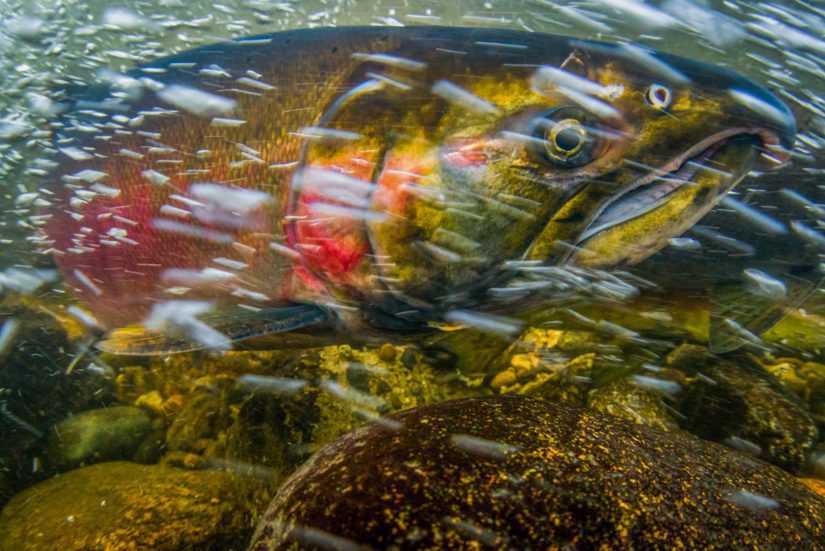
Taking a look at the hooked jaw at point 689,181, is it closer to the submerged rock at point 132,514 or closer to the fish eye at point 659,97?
the fish eye at point 659,97

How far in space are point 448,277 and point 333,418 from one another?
5.37 ft

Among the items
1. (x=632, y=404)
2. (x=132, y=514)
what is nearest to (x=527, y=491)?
(x=632, y=404)

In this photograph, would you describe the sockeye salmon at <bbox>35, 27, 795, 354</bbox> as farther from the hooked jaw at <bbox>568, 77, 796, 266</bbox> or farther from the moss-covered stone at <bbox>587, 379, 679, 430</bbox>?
the moss-covered stone at <bbox>587, 379, 679, 430</bbox>

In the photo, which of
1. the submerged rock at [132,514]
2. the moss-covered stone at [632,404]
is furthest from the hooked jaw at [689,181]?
the submerged rock at [132,514]

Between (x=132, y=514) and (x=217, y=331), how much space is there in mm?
1556

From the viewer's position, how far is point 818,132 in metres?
4.18

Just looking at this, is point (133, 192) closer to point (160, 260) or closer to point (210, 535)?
point (160, 260)

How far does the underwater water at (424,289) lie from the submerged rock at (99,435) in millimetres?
20

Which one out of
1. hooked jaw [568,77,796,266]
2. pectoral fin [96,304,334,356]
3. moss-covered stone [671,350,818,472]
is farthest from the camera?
moss-covered stone [671,350,818,472]

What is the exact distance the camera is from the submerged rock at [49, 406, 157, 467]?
147 inches

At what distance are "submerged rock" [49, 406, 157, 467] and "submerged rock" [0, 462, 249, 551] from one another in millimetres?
421

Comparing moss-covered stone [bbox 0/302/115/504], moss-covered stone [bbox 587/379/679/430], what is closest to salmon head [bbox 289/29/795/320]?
moss-covered stone [bbox 587/379/679/430]

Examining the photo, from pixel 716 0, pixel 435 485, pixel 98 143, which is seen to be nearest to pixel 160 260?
pixel 98 143

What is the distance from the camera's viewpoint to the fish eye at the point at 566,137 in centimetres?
166
